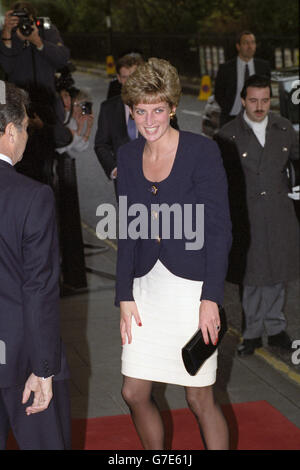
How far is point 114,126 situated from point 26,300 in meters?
4.51

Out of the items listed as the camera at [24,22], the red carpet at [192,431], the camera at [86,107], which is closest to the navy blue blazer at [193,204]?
the red carpet at [192,431]

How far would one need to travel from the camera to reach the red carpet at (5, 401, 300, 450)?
5281mm

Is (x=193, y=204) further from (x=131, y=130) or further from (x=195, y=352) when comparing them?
(x=131, y=130)

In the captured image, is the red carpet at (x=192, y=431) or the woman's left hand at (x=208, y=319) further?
the red carpet at (x=192, y=431)

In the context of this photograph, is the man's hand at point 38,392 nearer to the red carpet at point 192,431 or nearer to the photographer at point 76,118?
the red carpet at point 192,431

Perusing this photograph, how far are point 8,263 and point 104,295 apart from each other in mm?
5112

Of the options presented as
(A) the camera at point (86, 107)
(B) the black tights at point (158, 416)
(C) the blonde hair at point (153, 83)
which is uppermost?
(C) the blonde hair at point (153, 83)

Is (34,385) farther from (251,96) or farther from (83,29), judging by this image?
(83,29)

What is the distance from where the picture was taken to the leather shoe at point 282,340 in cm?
683

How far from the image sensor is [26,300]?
361 centimetres

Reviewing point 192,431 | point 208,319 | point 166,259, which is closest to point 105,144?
point 192,431

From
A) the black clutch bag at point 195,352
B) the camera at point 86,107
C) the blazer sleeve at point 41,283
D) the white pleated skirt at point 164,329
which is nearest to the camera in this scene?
the blazer sleeve at point 41,283
